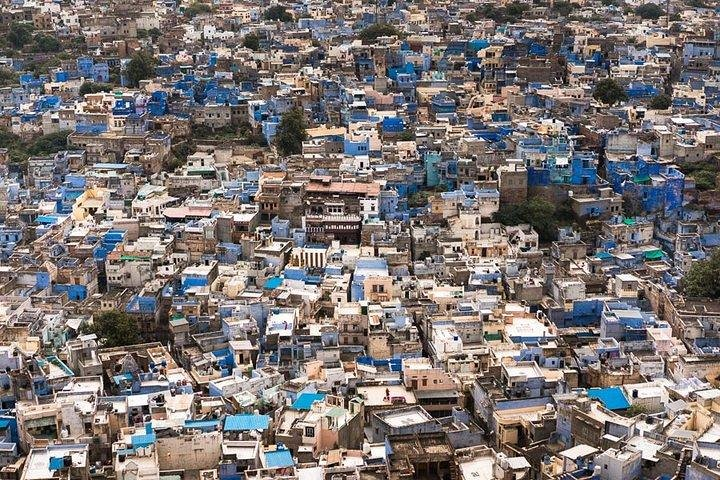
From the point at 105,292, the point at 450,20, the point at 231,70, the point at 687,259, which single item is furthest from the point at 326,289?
the point at 450,20

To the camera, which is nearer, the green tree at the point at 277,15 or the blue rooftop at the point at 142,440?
the blue rooftop at the point at 142,440

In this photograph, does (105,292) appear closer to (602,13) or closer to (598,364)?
(598,364)

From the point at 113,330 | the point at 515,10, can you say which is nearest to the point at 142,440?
the point at 113,330

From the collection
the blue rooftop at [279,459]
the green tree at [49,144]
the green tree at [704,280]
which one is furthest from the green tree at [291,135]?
the blue rooftop at [279,459]

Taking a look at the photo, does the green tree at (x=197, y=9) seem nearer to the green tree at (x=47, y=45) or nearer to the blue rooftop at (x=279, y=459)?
the green tree at (x=47, y=45)

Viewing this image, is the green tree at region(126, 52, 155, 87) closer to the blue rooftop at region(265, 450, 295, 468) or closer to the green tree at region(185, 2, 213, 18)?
the green tree at region(185, 2, 213, 18)
